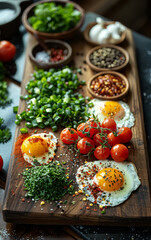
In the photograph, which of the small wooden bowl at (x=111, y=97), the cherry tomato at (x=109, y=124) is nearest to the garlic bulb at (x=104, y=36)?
the small wooden bowl at (x=111, y=97)

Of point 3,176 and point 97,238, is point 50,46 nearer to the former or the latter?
point 3,176

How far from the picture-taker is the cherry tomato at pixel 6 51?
4086mm

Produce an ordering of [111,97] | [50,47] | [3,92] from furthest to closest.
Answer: [50,47], [3,92], [111,97]

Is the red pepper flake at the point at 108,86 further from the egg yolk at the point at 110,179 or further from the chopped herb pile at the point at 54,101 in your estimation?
the egg yolk at the point at 110,179

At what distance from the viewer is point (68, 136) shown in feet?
9.87

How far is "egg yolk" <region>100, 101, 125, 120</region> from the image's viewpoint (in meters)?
3.26

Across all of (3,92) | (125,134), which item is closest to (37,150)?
(125,134)

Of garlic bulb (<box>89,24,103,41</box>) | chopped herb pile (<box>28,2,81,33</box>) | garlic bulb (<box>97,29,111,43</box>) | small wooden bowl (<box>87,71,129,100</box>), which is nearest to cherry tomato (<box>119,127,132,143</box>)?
small wooden bowl (<box>87,71,129,100</box>)

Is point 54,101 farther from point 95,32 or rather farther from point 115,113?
point 95,32

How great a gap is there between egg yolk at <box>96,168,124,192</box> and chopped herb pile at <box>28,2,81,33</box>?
2.22 m

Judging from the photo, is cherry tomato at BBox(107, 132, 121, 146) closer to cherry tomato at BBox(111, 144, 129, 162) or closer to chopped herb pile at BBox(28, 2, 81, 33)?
cherry tomato at BBox(111, 144, 129, 162)

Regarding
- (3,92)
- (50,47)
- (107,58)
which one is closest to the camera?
(3,92)

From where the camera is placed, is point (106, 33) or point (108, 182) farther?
point (106, 33)

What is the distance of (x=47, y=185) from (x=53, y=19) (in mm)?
2425
